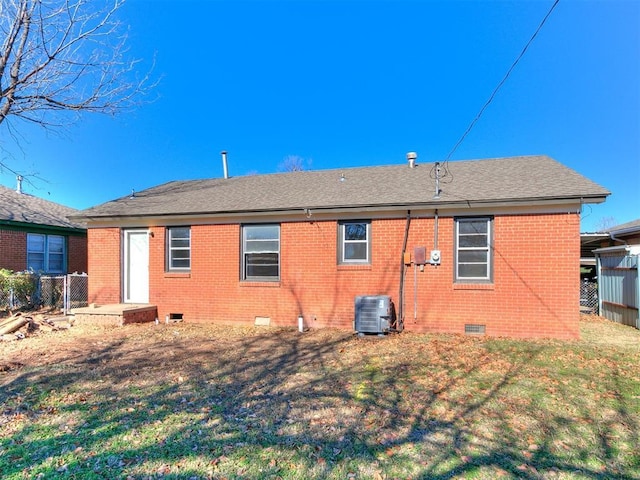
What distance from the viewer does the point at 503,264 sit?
831 cm

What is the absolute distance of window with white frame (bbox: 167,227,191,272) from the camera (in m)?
10.6

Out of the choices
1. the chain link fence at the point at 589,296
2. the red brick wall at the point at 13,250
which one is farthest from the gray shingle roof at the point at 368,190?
the chain link fence at the point at 589,296

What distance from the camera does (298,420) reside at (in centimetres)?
407

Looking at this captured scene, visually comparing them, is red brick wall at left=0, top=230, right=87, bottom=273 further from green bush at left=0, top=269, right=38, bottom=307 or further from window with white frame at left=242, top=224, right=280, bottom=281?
window with white frame at left=242, top=224, right=280, bottom=281

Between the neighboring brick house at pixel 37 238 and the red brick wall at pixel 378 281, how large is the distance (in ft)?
15.2

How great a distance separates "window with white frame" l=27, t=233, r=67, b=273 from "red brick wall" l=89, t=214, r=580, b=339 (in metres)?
4.94

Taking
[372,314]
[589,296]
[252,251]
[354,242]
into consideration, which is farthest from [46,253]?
[589,296]

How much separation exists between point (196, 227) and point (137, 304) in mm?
2858

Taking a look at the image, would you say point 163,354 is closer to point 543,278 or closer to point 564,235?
point 543,278

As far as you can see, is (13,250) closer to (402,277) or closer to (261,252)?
(261,252)

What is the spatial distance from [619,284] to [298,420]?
1054cm

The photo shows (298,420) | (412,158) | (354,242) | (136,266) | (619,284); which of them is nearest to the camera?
(298,420)

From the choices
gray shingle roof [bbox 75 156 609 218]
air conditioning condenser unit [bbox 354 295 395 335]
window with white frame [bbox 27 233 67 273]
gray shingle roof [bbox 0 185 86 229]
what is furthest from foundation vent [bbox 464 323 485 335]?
window with white frame [bbox 27 233 67 273]

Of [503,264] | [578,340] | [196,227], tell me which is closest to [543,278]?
[503,264]
